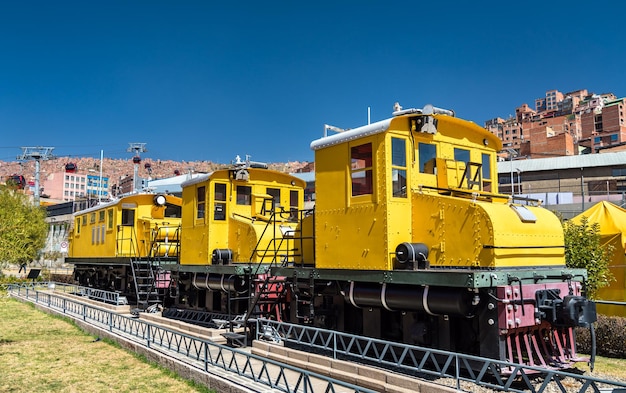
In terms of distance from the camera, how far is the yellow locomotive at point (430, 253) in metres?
7.59

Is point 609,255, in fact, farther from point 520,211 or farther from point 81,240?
point 81,240

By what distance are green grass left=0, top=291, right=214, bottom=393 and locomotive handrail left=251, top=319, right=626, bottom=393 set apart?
236cm

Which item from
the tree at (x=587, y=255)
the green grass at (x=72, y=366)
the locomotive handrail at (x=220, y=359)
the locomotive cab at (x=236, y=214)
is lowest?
the green grass at (x=72, y=366)

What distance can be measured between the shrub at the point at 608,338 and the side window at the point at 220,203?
9.49 m

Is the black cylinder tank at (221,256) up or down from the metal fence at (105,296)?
up

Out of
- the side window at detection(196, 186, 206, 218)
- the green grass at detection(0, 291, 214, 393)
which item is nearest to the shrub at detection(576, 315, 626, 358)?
the green grass at detection(0, 291, 214, 393)

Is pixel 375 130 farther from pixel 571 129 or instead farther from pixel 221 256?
pixel 571 129

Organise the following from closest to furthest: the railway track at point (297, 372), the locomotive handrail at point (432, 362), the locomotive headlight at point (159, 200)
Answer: the locomotive handrail at point (432, 362), the railway track at point (297, 372), the locomotive headlight at point (159, 200)

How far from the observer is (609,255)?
1499 cm

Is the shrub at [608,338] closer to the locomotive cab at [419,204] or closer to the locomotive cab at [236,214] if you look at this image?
the locomotive cab at [419,204]

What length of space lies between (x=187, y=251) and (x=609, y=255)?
12.6 m

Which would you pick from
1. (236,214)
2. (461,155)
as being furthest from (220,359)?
(461,155)

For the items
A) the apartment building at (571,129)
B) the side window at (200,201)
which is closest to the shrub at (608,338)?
the side window at (200,201)

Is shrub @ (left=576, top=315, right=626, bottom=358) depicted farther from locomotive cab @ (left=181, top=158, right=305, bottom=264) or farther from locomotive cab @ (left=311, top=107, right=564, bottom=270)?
locomotive cab @ (left=181, top=158, right=305, bottom=264)
